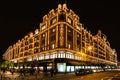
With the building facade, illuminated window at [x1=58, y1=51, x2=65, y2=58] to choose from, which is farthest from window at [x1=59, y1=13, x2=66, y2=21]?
illuminated window at [x1=58, y1=51, x2=65, y2=58]

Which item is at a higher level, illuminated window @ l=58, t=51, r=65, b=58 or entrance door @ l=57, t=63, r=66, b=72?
illuminated window @ l=58, t=51, r=65, b=58

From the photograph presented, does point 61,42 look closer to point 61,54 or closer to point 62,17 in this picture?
point 61,54

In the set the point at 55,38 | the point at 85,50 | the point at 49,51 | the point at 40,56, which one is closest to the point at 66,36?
the point at 55,38

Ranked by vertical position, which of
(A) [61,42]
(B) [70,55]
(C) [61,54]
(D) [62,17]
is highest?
(D) [62,17]

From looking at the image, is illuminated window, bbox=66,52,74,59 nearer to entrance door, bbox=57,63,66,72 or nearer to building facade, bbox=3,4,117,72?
building facade, bbox=3,4,117,72

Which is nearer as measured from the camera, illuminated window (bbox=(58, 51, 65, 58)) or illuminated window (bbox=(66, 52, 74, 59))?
illuminated window (bbox=(58, 51, 65, 58))

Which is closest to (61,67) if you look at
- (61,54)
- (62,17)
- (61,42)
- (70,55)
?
(61,54)

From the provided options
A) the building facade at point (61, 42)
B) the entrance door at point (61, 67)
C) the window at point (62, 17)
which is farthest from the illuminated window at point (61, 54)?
the window at point (62, 17)

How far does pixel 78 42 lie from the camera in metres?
87.0

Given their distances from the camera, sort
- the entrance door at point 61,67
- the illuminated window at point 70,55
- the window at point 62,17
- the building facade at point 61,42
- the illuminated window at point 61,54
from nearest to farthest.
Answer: the entrance door at point 61,67 < the building facade at point 61,42 < the illuminated window at point 61,54 < the illuminated window at point 70,55 < the window at point 62,17

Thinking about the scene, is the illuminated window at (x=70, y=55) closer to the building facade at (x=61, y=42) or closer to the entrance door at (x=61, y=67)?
the building facade at (x=61, y=42)

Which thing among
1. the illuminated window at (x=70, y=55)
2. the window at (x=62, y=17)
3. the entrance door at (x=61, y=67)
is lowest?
the entrance door at (x=61, y=67)

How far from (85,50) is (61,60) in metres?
30.2

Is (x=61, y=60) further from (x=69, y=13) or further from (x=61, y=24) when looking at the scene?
(x=69, y=13)
